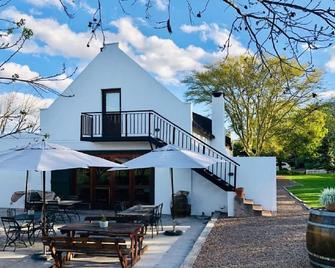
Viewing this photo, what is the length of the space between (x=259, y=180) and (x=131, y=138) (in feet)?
16.6

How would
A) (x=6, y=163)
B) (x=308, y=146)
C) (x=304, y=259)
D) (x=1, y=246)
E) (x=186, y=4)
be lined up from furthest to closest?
(x=308, y=146), (x=1, y=246), (x=6, y=163), (x=304, y=259), (x=186, y=4)

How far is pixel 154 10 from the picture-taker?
13.4 ft

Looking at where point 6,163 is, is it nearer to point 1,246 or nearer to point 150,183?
point 1,246

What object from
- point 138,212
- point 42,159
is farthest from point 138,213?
point 42,159

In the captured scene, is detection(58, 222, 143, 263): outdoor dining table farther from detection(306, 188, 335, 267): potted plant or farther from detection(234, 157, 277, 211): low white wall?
detection(234, 157, 277, 211): low white wall

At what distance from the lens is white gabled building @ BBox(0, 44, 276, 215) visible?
15.7 meters

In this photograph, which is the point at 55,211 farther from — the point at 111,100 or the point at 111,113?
the point at 111,100

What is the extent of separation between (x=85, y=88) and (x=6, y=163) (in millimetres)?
10020

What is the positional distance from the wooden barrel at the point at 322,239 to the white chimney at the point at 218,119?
11.9 m

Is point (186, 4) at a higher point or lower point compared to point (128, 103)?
lower

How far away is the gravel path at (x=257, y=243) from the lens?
25.9ft

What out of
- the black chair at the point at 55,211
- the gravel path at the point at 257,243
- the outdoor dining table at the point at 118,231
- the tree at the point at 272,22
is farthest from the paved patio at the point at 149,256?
the tree at the point at 272,22

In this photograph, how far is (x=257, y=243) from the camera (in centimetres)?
956

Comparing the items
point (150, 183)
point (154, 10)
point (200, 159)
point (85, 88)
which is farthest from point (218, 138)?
point (154, 10)
